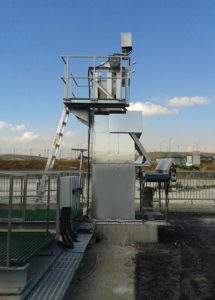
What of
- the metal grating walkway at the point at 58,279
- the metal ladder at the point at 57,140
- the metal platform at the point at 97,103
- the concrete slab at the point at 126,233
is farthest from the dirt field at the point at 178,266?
the metal platform at the point at 97,103

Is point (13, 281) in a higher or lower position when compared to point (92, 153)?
lower

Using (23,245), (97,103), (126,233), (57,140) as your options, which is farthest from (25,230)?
(97,103)

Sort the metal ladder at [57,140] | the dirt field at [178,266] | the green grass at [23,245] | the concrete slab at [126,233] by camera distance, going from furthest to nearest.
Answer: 1. the metal ladder at [57,140]
2. the concrete slab at [126,233]
3. the dirt field at [178,266]
4. the green grass at [23,245]

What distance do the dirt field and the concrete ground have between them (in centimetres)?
16

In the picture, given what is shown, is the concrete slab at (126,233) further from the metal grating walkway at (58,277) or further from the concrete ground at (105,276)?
the metal grating walkway at (58,277)

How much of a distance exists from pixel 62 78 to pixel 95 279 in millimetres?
6057

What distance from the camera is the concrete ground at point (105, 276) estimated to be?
21.1 feet

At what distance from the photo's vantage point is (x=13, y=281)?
5238 mm

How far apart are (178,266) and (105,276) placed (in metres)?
1.63

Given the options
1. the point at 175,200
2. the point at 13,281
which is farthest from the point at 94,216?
the point at 175,200

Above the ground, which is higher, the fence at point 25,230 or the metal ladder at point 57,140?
the metal ladder at point 57,140

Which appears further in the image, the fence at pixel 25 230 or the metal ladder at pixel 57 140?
the metal ladder at pixel 57 140

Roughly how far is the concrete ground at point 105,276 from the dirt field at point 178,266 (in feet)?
0.53

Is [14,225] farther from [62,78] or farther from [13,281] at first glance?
[62,78]
